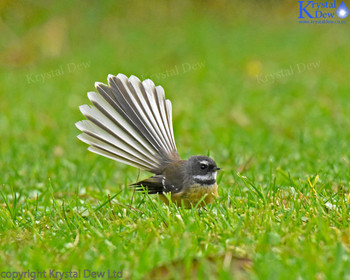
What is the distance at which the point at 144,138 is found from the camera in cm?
503

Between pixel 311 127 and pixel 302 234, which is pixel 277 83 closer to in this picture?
pixel 311 127

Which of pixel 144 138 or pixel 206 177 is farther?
pixel 144 138

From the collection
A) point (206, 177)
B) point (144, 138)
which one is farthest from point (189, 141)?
point (206, 177)

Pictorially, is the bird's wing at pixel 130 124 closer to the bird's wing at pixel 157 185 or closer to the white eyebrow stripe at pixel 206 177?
the bird's wing at pixel 157 185

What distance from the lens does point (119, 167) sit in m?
7.37

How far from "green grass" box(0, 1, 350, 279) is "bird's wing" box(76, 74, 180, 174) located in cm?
39

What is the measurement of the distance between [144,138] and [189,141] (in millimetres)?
3464

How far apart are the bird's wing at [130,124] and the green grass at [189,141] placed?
0.39 m

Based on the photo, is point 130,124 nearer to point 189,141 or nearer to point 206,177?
point 206,177

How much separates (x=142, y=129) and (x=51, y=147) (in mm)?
3378

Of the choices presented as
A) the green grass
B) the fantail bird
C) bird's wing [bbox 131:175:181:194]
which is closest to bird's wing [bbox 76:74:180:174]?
the fantail bird

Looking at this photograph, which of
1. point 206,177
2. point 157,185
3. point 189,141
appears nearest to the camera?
point 206,177

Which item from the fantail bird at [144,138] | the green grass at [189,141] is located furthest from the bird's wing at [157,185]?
the green grass at [189,141]

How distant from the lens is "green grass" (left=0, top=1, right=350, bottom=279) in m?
3.66
